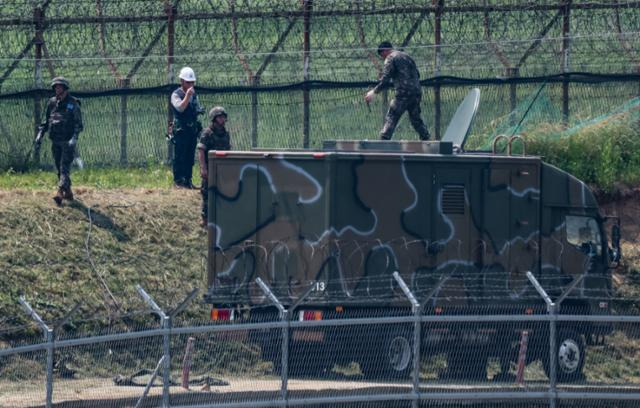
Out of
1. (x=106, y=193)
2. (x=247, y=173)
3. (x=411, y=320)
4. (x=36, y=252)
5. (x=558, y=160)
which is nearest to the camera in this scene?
(x=411, y=320)

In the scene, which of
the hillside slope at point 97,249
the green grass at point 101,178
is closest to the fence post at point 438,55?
the green grass at point 101,178

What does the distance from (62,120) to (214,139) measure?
6.18 ft

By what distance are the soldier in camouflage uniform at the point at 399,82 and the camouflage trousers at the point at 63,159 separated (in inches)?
148

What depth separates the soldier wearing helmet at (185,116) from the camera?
1847 cm

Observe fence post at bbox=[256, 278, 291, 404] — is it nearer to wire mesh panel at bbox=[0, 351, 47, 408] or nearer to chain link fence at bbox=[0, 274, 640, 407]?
chain link fence at bbox=[0, 274, 640, 407]

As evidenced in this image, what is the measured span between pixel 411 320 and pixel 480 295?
250 centimetres

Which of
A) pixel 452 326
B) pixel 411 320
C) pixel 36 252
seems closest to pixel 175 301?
pixel 36 252

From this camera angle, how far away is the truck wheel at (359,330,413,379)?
13891 mm

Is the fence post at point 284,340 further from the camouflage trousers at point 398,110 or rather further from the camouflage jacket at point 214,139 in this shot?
the camouflage trousers at point 398,110

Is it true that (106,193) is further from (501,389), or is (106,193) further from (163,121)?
(501,389)

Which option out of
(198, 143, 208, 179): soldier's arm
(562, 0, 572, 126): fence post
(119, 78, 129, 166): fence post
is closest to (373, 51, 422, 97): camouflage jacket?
(198, 143, 208, 179): soldier's arm

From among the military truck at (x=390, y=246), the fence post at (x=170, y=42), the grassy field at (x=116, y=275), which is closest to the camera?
the military truck at (x=390, y=246)

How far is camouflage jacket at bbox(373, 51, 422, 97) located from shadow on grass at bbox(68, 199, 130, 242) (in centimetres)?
362

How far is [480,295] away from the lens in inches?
582
